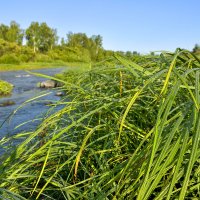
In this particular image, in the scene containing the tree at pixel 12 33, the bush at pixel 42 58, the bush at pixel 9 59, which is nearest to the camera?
the bush at pixel 9 59

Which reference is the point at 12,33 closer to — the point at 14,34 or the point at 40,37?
the point at 14,34

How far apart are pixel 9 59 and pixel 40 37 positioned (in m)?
23.2

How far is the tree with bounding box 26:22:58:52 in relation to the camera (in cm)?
6335

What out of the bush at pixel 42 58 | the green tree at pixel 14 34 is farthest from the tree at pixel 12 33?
the bush at pixel 42 58

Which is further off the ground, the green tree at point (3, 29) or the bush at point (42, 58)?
the green tree at point (3, 29)

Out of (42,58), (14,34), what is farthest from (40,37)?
(42,58)

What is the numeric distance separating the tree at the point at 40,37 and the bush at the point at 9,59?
64.7 ft

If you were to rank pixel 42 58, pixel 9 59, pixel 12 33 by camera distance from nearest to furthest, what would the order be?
pixel 9 59, pixel 42 58, pixel 12 33

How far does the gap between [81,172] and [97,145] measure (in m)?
0.17

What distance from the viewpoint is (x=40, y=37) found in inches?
2525

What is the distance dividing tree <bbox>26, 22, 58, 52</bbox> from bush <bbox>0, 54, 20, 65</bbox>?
19735 mm

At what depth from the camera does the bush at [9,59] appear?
4144cm

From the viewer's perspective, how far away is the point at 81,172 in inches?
62.7

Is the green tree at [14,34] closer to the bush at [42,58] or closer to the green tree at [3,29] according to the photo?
the green tree at [3,29]
